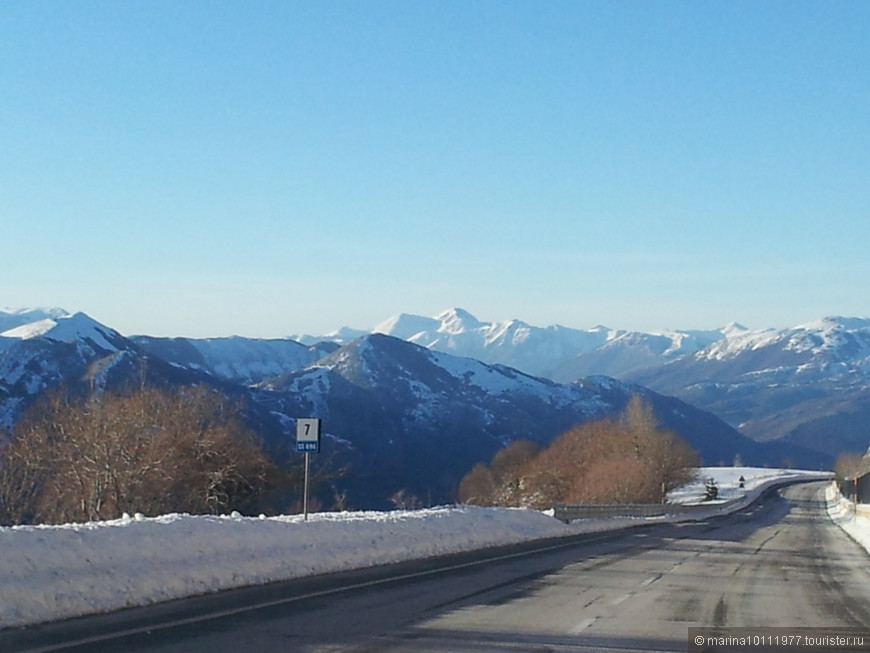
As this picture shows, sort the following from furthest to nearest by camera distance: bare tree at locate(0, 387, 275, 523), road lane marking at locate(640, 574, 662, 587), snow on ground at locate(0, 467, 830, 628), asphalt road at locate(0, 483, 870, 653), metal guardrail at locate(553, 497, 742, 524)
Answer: metal guardrail at locate(553, 497, 742, 524) < bare tree at locate(0, 387, 275, 523) < road lane marking at locate(640, 574, 662, 587) < snow on ground at locate(0, 467, 830, 628) < asphalt road at locate(0, 483, 870, 653)

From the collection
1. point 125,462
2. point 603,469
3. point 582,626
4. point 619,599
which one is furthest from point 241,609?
point 603,469

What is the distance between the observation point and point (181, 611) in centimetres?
1410

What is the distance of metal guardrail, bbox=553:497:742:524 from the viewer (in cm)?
4438

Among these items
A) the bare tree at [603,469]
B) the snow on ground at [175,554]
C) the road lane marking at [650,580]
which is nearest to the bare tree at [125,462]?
the snow on ground at [175,554]

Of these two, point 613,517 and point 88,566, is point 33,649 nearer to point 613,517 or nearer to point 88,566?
point 88,566

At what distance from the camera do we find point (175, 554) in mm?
16594


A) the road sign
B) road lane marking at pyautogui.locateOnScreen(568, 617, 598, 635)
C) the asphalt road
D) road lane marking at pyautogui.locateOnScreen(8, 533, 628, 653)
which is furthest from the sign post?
road lane marking at pyautogui.locateOnScreen(568, 617, 598, 635)

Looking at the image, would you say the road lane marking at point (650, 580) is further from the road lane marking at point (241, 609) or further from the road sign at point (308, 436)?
the road sign at point (308, 436)

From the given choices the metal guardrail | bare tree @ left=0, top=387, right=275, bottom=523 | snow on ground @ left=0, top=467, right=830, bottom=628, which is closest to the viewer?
snow on ground @ left=0, top=467, right=830, bottom=628

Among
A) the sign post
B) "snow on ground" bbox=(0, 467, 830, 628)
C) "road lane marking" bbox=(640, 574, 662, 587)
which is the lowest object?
"road lane marking" bbox=(640, 574, 662, 587)

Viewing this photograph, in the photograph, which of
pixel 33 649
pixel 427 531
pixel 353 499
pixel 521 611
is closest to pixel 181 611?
pixel 33 649

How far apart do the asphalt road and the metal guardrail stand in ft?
59.1

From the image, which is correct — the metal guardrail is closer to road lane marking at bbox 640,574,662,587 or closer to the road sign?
road lane marking at bbox 640,574,662,587

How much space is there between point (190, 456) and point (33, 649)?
35690 millimetres
